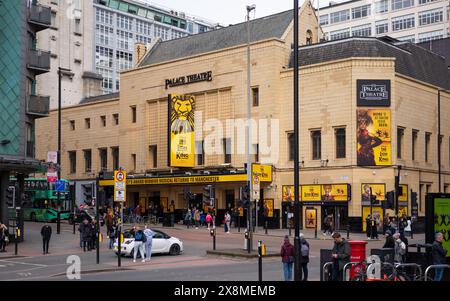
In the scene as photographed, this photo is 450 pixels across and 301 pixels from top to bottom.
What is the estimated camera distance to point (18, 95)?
39.4 meters

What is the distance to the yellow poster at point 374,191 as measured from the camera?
164ft

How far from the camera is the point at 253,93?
5747cm

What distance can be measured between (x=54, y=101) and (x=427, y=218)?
7291 cm

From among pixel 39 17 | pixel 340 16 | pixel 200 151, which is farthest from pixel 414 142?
pixel 340 16

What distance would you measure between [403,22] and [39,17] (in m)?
70.8

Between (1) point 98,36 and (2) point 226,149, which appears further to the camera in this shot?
(1) point 98,36

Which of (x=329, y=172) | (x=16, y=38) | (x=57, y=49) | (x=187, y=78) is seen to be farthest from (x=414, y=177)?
(x=57, y=49)

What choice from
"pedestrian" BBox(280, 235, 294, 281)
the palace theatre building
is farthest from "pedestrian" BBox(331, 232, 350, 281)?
the palace theatre building

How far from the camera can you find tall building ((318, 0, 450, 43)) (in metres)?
96.1

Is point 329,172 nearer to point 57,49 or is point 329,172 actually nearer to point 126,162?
point 126,162

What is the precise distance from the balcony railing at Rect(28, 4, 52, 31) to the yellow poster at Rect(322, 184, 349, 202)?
2402 cm

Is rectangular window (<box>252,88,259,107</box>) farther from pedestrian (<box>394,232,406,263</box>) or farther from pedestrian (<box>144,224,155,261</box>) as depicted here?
pedestrian (<box>394,232,406,263</box>)

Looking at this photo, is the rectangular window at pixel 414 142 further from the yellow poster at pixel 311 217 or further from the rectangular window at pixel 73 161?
the rectangular window at pixel 73 161

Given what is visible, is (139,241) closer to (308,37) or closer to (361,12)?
(308,37)
